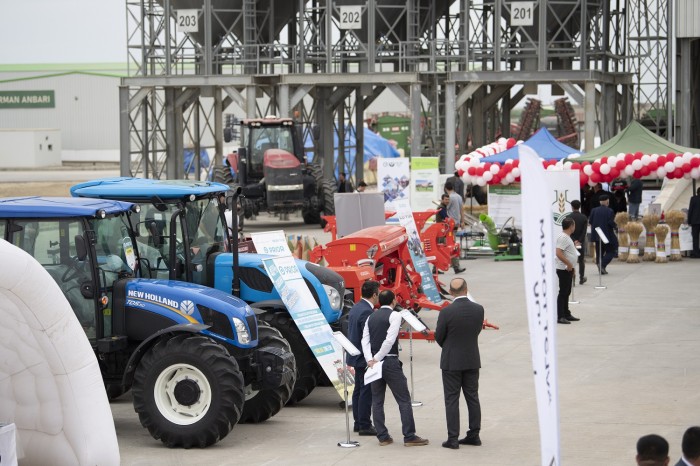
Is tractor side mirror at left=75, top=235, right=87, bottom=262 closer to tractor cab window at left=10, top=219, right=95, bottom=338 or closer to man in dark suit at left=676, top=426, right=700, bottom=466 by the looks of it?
tractor cab window at left=10, top=219, right=95, bottom=338

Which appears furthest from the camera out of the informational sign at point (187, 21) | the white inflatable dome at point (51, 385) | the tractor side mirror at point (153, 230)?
the informational sign at point (187, 21)

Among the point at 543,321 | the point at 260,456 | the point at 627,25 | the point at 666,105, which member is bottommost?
the point at 260,456

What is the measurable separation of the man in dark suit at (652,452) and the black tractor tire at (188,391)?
4.75m

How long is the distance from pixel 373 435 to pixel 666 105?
30.2 m

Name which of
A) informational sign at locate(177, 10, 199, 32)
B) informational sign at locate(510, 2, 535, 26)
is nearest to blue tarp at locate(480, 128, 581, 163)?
→ informational sign at locate(510, 2, 535, 26)

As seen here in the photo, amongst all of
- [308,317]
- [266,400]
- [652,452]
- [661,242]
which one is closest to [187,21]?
[661,242]

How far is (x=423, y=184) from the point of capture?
28938mm

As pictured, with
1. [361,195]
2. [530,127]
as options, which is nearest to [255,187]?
[361,195]

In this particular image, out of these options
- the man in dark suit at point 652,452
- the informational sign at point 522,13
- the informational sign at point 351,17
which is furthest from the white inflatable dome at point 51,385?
the informational sign at point 351,17

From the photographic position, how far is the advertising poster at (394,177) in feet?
89.5

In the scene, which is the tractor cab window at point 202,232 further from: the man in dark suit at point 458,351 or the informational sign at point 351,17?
the informational sign at point 351,17

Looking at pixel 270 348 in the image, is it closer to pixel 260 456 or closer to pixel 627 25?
pixel 260 456

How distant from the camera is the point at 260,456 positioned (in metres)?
10.3

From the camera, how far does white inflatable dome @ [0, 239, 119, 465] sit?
8.95 metres
